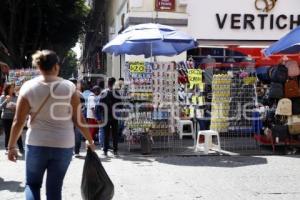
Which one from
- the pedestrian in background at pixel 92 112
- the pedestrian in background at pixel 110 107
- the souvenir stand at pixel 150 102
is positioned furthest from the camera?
the pedestrian in background at pixel 92 112

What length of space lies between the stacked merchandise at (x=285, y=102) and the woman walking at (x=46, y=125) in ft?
24.0

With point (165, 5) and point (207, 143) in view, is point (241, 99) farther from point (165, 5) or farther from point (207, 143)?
point (165, 5)

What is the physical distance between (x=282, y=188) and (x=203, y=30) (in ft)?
34.5

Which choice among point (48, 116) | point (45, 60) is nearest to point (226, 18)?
point (45, 60)

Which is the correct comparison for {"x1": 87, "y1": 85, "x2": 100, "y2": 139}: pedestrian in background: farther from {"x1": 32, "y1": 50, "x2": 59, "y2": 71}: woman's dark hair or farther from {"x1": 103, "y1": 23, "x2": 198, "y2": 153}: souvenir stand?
{"x1": 32, "y1": 50, "x2": 59, "y2": 71}: woman's dark hair

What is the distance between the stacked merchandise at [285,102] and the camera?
11.2m

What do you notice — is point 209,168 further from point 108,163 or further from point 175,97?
point 175,97

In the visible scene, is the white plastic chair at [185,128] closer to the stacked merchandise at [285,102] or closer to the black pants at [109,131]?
the stacked merchandise at [285,102]

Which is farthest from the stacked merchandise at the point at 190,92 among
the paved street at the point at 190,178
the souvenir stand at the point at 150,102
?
the paved street at the point at 190,178

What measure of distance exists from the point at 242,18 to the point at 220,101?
7.02m

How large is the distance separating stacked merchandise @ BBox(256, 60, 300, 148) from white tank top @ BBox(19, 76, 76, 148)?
733 centimetres

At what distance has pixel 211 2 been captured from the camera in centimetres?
1744

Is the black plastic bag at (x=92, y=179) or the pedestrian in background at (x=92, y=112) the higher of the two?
the pedestrian in background at (x=92, y=112)

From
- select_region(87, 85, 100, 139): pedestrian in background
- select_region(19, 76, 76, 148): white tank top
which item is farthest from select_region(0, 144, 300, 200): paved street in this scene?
select_region(19, 76, 76, 148): white tank top
